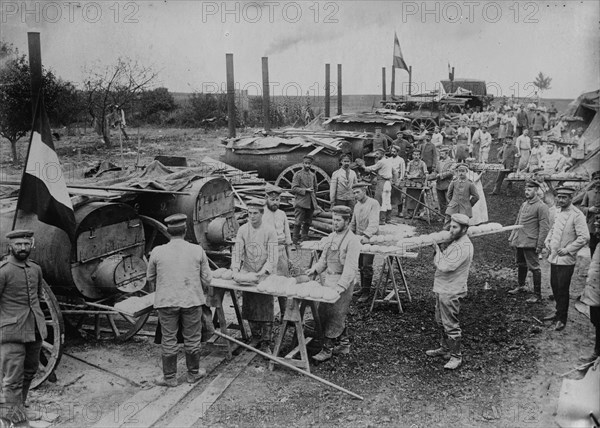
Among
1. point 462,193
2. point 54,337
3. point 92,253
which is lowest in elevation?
point 54,337

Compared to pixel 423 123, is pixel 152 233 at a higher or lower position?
lower

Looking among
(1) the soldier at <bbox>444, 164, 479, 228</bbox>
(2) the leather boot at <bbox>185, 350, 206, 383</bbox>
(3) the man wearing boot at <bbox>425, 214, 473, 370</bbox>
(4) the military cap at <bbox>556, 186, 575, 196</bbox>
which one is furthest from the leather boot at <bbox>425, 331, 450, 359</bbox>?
(1) the soldier at <bbox>444, 164, 479, 228</bbox>

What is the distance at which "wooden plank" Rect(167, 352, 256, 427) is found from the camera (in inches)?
206

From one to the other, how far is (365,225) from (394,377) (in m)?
2.88

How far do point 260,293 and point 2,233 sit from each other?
3.13 metres

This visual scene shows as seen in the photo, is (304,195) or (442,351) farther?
(304,195)

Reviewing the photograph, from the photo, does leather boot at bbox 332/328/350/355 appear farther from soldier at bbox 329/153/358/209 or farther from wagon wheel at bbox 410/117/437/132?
wagon wheel at bbox 410/117/437/132

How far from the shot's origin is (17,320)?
16.3 feet

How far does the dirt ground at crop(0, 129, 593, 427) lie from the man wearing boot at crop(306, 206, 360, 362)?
20 cm

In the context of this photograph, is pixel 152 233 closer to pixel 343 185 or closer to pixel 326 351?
pixel 326 351

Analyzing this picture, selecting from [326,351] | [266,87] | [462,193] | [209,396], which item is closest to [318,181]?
[462,193]

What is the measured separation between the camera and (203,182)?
9156 mm

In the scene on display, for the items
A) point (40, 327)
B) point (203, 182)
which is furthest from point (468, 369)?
point (203, 182)

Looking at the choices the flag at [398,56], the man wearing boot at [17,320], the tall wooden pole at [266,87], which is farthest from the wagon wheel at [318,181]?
the flag at [398,56]
